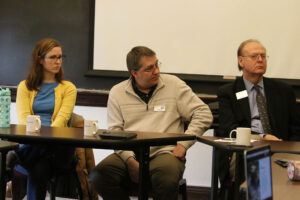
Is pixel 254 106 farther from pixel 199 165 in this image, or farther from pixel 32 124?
pixel 32 124

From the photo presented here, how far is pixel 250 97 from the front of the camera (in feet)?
12.6

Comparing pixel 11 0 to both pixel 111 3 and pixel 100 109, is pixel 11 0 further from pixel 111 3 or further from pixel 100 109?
pixel 100 109

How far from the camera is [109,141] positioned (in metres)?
2.69

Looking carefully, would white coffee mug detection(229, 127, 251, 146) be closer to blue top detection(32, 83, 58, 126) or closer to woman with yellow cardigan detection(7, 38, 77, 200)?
woman with yellow cardigan detection(7, 38, 77, 200)

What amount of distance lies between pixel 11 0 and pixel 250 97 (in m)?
2.78

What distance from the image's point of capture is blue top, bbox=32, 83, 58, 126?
3846mm

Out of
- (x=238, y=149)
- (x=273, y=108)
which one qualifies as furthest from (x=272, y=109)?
(x=238, y=149)

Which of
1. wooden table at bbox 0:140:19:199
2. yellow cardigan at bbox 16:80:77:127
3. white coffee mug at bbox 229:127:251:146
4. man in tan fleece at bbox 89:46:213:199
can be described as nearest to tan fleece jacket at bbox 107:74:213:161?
man in tan fleece at bbox 89:46:213:199

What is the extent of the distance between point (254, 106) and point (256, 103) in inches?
1.1

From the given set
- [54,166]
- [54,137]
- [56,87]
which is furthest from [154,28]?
[54,137]

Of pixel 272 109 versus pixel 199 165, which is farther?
pixel 199 165

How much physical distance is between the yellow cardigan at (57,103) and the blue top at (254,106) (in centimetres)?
134

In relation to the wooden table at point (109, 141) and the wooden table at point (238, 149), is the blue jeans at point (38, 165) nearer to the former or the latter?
the wooden table at point (109, 141)

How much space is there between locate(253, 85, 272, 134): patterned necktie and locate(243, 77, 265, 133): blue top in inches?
0.9
